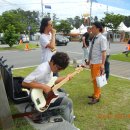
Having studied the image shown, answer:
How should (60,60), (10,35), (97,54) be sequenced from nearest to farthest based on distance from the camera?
(60,60), (97,54), (10,35)

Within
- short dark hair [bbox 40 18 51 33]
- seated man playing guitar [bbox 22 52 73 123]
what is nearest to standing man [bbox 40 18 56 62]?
short dark hair [bbox 40 18 51 33]

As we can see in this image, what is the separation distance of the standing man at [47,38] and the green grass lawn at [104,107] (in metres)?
1.26

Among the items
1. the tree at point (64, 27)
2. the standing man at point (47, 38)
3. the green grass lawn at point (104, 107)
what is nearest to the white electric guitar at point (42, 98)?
the green grass lawn at point (104, 107)

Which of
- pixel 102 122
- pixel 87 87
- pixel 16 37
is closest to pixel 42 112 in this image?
pixel 102 122

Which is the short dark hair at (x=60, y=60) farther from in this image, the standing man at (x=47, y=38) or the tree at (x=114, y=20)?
the tree at (x=114, y=20)

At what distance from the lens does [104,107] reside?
5.76 metres

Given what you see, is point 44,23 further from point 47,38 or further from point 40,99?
point 40,99

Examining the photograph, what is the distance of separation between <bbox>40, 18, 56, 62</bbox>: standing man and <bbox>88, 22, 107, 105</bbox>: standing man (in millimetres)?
890

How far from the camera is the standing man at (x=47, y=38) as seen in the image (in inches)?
218

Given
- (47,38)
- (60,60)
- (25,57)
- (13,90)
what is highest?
(47,38)

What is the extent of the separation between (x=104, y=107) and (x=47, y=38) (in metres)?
1.86

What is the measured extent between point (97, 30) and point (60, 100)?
7.40ft

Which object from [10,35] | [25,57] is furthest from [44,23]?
[10,35]

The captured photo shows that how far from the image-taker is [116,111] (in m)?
5.53
